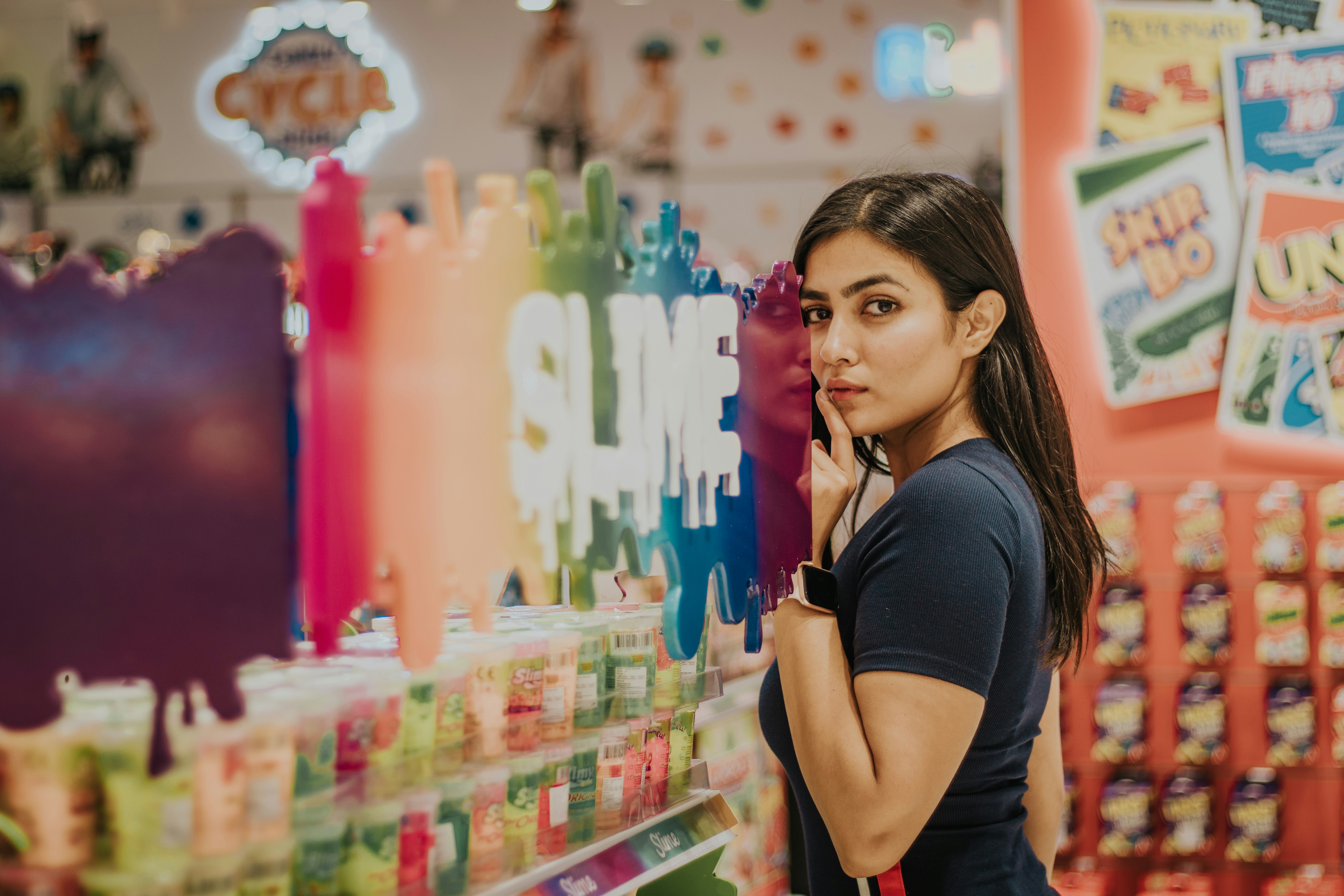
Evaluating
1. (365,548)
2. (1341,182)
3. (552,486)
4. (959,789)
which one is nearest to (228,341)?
(365,548)

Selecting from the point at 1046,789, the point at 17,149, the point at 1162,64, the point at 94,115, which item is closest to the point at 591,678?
the point at 1046,789

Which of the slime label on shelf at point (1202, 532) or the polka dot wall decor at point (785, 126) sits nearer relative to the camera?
the slime label on shelf at point (1202, 532)

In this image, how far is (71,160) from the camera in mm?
6750

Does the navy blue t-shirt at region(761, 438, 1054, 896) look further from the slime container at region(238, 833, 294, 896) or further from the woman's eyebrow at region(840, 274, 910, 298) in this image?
the slime container at region(238, 833, 294, 896)

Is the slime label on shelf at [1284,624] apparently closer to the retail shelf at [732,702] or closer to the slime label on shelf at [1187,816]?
the slime label on shelf at [1187,816]

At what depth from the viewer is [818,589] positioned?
4.62 feet

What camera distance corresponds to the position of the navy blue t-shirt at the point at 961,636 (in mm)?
1266

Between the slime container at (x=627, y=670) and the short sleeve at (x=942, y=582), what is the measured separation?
35 centimetres

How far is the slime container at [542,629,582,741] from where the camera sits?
1.48m

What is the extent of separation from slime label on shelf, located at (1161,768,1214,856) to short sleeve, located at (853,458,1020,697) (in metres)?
2.90

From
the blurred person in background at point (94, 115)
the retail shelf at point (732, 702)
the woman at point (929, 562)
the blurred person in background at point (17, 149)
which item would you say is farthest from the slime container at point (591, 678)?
the blurred person in background at point (17, 149)

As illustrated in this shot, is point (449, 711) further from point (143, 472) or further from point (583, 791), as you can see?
point (143, 472)

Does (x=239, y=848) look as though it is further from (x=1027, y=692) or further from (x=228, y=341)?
(x=1027, y=692)

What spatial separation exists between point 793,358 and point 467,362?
56 cm
